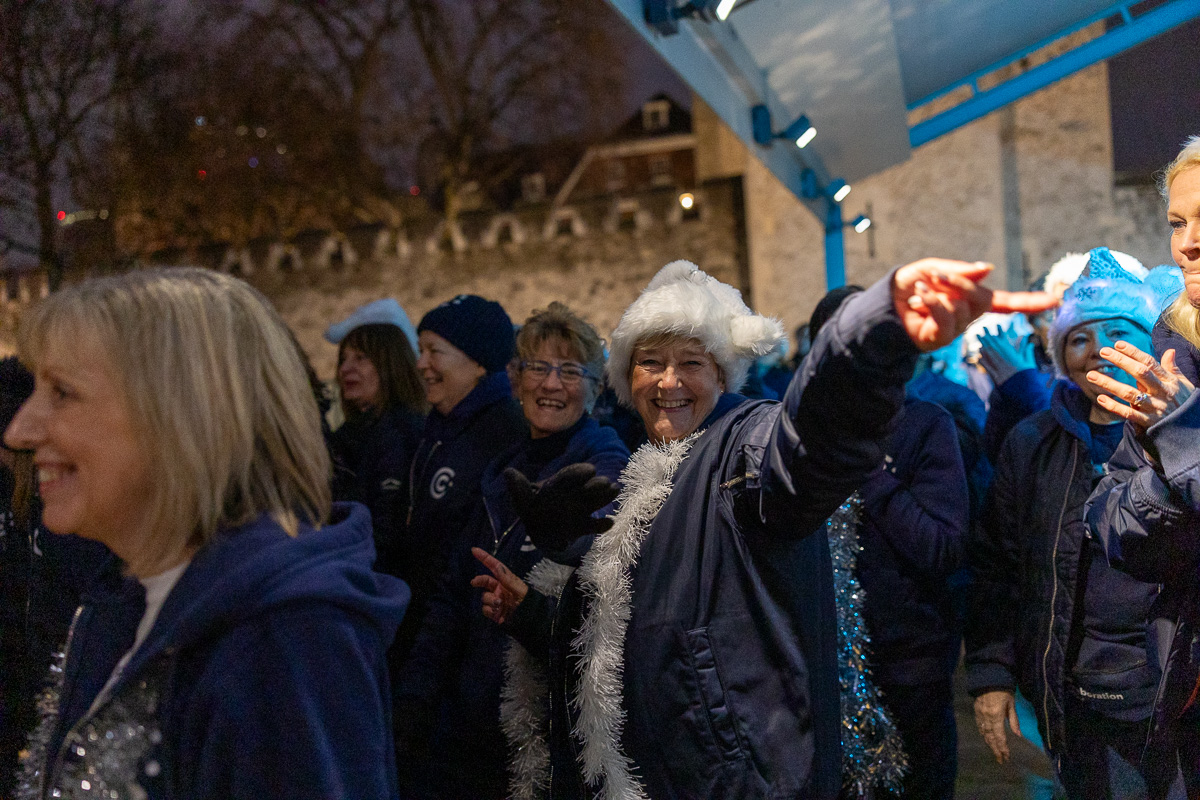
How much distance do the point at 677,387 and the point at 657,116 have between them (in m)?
39.8

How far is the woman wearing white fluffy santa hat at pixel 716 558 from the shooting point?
1.44m

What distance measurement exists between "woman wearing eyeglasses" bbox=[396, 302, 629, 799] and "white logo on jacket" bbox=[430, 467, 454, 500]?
244 mm

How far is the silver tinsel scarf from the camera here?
8.90 feet

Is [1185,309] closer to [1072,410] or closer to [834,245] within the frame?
[1072,410]

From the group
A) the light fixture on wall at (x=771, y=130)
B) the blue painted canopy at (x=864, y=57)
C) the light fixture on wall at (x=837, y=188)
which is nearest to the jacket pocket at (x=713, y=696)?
the blue painted canopy at (x=864, y=57)

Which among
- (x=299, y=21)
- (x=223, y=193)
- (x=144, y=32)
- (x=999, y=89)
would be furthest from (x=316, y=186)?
(x=999, y=89)

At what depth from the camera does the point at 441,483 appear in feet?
10.9

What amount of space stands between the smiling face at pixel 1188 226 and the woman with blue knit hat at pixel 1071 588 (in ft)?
1.54

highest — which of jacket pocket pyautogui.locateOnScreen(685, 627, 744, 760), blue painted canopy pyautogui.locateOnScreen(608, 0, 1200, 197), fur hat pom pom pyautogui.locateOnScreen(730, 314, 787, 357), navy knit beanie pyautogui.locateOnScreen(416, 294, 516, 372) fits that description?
blue painted canopy pyautogui.locateOnScreen(608, 0, 1200, 197)

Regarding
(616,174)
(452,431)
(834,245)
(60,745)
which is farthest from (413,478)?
(616,174)

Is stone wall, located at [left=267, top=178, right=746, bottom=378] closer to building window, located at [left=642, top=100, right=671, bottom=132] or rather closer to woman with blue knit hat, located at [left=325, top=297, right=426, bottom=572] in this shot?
woman with blue knit hat, located at [left=325, top=297, right=426, bottom=572]

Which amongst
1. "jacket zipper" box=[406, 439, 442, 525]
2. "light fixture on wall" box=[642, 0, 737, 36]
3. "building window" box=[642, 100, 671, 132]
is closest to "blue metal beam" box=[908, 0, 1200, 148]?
"light fixture on wall" box=[642, 0, 737, 36]

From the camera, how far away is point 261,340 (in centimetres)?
142

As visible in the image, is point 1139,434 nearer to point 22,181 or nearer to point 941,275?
point 941,275
